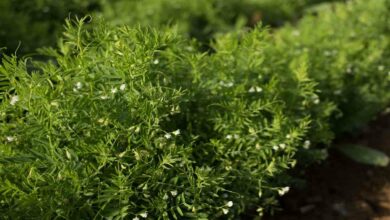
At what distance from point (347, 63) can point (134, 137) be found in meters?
2.31

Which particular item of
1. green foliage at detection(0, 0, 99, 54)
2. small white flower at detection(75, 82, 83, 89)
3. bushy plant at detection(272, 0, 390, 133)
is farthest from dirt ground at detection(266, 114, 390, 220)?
green foliage at detection(0, 0, 99, 54)

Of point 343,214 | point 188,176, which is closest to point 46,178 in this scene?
point 188,176

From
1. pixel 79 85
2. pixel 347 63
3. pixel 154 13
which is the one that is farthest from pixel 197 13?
pixel 79 85

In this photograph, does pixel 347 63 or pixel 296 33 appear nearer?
pixel 347 63

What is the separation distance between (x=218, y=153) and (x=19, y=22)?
3.03 metres

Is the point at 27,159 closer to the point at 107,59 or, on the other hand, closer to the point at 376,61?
the point at 107,59

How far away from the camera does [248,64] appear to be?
11.3 ft

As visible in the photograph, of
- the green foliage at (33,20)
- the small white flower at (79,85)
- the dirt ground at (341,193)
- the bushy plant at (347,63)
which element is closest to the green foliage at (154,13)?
the green foliage at (33,20)

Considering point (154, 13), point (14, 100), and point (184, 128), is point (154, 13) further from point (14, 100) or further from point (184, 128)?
point (14, 100)

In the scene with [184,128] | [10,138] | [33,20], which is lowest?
[184,128]

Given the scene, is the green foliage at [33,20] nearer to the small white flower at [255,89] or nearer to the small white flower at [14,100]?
the small white flower at [14,100]

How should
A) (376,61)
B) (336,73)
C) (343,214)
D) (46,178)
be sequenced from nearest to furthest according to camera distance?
(46,178) → (343,214) → (336,73) → (376,61)

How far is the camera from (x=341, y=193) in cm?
409

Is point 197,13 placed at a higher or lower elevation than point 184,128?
higher
